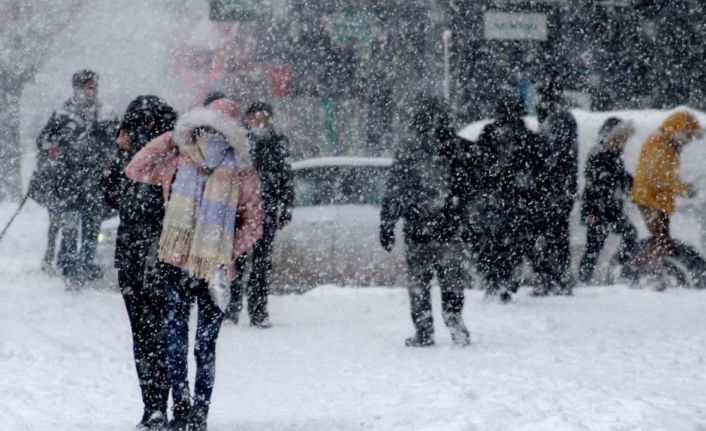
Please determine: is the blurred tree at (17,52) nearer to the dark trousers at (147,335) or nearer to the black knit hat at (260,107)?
the black knit hat at (260,107)

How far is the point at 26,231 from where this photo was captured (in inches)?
834

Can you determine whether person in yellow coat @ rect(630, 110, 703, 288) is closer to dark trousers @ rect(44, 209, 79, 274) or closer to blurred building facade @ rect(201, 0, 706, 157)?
dark trousers @ rect(44, 209, 79, 274)

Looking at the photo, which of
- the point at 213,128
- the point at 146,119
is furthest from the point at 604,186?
the point at 213,128

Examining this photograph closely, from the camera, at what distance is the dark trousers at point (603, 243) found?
12586mm

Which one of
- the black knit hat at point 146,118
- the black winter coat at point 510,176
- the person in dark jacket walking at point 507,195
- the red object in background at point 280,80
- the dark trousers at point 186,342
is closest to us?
the dark trousers at point 186,342

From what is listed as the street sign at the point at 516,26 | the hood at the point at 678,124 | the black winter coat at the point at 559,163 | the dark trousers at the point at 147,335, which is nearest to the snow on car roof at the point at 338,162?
the black winter coat at the point at 559,163

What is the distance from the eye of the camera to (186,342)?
6031mm

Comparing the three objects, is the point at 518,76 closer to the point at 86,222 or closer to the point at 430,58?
the point at 430,58

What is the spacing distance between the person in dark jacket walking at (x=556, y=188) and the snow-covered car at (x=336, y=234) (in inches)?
56.8

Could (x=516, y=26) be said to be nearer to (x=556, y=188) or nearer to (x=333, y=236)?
(x=556, y=188)

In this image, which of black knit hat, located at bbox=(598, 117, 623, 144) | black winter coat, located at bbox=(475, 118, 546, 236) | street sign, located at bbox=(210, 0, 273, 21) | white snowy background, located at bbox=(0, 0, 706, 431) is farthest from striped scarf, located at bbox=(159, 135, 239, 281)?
street sign, located at bbox=(210, 0, 273, 21)

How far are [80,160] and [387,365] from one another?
523 centimetres

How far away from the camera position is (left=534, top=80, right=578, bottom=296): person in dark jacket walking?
12141mm

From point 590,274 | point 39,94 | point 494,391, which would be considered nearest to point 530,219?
point 590,274
